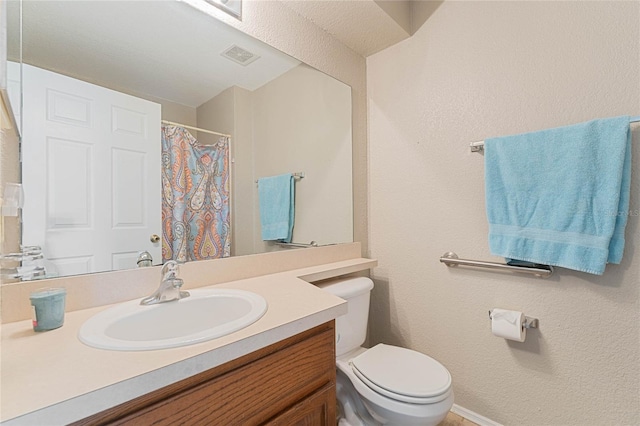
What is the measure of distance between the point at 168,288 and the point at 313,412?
1.92 feet

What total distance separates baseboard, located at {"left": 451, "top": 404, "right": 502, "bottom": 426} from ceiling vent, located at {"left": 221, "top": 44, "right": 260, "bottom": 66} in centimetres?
204

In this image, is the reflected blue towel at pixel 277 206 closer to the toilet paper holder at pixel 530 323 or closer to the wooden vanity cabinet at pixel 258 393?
the wooden vanity cabinet at pixel 258 393

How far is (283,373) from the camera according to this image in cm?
75

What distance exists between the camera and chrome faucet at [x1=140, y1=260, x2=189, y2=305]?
90 cm

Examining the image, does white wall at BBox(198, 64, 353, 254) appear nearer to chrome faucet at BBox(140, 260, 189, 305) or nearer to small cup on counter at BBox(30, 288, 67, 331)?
chrome faucet at BBox(140, 260, 189, 305)

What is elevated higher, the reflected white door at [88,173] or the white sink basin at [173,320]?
the reflected white door at [88,173]

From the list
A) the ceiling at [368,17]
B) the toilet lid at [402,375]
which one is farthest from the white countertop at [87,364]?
the ceiling at [368,17]

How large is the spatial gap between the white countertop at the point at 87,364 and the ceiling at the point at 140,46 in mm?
A: 783

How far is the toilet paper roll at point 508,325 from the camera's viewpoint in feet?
4.00

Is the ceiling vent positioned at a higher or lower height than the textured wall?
higher

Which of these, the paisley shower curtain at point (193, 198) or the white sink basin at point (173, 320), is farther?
the paisley shower curtain at point (193, 198)

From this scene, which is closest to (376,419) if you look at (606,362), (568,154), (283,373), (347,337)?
(347,337)

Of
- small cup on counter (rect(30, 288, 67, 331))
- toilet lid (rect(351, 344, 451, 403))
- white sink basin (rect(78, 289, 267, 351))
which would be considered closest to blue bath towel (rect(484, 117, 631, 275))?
toilet lid (rect(351, 344, 451, 403))

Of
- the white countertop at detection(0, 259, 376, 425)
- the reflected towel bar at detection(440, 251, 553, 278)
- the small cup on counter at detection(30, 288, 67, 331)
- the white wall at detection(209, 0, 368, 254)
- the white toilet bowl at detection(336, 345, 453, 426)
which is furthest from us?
the white wall at detection(209, 0, 368, 254)
